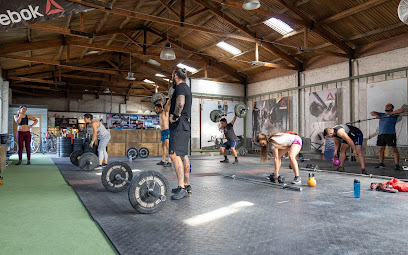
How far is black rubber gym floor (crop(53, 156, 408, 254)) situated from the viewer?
1.71 metres

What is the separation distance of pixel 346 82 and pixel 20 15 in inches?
362

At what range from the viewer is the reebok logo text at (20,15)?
2.85 meters

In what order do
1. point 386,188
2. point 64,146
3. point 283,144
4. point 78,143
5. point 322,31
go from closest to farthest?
point 386,188 < point 283,144 < point 322,31 < point 78,143 < point 64,146

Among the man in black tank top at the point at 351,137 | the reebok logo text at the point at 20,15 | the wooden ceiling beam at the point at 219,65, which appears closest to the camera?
the reebok logo text at the point at 20,15

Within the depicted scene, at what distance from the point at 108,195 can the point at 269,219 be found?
1879 mm

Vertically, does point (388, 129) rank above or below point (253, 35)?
below

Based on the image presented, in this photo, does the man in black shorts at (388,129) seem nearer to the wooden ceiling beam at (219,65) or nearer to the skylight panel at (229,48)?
the skylight panel at (229,48)

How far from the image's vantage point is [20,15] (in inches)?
115

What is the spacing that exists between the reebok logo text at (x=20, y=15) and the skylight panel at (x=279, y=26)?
7.37 m

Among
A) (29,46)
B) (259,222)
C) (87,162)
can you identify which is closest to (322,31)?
(87,162)

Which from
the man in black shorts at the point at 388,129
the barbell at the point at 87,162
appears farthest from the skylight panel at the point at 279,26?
the barbell at the point at 87,162

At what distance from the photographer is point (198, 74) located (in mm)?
13867

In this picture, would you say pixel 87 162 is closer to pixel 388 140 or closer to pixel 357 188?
pixel 357 188

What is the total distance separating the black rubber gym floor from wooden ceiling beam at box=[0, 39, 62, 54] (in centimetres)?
748
